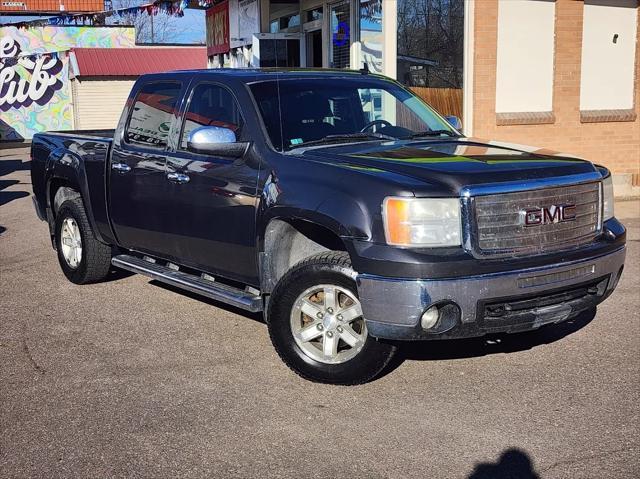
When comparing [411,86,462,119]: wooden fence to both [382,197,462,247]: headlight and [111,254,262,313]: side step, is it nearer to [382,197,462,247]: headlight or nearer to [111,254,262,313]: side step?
[111,254,262,313]: side step

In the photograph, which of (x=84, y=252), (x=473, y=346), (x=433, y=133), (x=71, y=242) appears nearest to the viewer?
(x=473, y=346)

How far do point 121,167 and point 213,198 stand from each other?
133 cm

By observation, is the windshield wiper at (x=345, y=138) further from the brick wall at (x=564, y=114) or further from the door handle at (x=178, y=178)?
the brick wall at (x=564, y=114)

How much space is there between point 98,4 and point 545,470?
147 feet

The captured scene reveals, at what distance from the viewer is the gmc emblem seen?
4520 mm

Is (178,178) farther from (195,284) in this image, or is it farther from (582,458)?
(582,458)

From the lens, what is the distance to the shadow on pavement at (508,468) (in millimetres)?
3730

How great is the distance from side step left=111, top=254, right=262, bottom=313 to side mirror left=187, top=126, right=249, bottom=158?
0.96 meters

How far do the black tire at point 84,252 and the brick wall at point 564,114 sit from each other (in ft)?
22.8

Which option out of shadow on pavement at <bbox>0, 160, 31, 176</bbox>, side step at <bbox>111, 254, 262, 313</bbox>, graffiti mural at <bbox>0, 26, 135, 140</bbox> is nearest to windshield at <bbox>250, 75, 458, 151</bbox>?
side step at <bbox>111, 254, 262, 313</bbox>

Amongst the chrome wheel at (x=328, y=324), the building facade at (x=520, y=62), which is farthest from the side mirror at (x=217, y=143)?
the building facade at (x=520, y=62)

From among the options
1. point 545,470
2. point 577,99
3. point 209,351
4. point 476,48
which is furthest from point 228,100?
point 577,99

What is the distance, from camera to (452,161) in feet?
15.6

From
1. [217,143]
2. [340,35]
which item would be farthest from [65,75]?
[217,143]
